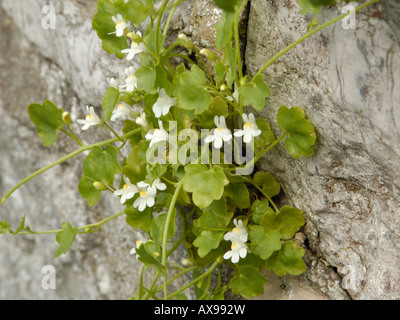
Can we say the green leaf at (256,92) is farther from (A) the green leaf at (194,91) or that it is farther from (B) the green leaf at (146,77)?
(B) the green leaf at (146,77)

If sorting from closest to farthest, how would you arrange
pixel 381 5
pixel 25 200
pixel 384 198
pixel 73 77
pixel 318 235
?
pixel 381 5 < pixel 384 198 < pixel 318 235 < pixel 73 77 < pixel 25 200

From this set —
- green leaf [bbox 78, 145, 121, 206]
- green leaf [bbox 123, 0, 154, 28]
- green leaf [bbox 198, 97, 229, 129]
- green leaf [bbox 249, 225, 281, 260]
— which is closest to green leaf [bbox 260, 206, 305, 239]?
green leaf [bbox 249, 225, 281, 260]

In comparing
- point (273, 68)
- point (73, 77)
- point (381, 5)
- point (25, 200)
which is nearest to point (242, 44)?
point (273, 68)

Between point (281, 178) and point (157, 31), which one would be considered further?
point (281, 178)

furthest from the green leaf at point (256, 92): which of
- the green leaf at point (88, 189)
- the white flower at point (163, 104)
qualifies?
the green leaf at point (88, 189)

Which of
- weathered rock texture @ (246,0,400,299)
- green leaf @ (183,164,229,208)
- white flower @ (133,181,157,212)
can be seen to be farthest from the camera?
white flower @ (133,181,157,212)

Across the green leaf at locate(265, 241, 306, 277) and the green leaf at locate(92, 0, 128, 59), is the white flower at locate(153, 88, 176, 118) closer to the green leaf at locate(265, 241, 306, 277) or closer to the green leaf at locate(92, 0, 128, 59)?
the green leaf at locate(92, 0, 128, 59)
